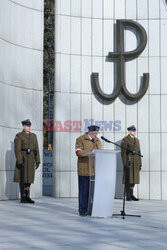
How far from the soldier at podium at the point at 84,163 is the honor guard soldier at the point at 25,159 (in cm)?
300

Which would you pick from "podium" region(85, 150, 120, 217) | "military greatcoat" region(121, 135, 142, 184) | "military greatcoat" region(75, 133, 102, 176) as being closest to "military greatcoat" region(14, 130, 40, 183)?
"military greatcoat" region(121, 135, 142, 184)

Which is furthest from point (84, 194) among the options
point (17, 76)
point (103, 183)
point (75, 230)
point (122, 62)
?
point (122, 62)

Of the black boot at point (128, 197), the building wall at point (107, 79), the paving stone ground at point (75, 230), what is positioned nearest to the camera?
the paving stone ground at point (75, 230)

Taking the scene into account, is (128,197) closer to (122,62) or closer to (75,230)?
(122,62)

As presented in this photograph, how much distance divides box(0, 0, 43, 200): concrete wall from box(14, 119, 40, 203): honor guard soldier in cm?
86

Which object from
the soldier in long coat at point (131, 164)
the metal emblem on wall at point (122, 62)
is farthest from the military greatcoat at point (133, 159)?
the metal emblem on wall at point (122, 62)

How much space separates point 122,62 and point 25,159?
437 centimetres

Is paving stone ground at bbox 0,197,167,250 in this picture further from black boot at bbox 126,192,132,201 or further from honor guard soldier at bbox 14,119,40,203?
black boot at bbox 126,192,132,201

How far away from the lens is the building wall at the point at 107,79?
14.8 meters

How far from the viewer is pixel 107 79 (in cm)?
1520

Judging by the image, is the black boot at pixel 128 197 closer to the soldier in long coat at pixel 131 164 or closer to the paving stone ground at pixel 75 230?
the soldier in long coat at pixel 131 164

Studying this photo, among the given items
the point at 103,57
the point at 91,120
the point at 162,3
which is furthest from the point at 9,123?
the point at 162,3

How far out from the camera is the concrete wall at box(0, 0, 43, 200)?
44.1 feet

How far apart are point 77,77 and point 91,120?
4.24 ft
